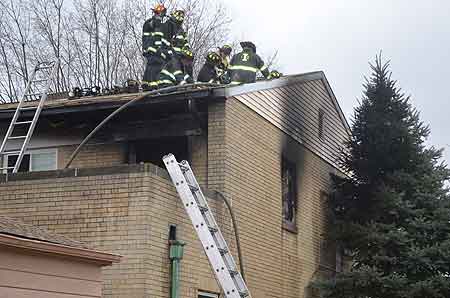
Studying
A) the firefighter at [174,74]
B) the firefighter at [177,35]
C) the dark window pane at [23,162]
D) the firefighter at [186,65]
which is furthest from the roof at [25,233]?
the firefighter at [177,35]

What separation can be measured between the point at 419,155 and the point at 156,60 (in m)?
5.69

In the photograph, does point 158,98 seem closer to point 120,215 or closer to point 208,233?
point 120,215

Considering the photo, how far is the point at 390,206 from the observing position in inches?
624

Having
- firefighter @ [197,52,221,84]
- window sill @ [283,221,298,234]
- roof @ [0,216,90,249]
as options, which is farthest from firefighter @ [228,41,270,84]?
roof @ [0,216,90,249]

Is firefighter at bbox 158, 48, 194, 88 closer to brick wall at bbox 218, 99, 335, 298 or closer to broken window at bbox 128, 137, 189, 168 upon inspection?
broken window at bbox 128, 137, 189, 168

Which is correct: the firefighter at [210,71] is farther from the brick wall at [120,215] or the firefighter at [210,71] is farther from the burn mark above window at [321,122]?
the brick wall at [120,215]

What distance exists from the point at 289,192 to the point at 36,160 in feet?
16.1

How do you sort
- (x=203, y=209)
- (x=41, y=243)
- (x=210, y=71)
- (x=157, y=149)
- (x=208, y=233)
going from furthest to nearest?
(x=210, y=71) → (x=157, y=149) → (x=203, y=209) → (x=208, y=233) → (x=41, y=243)

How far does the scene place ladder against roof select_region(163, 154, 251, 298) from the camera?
991 cm

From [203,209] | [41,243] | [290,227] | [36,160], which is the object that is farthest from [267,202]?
[41,243]

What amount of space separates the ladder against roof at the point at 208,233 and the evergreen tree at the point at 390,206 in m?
5.72

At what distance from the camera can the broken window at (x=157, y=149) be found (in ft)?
45.2

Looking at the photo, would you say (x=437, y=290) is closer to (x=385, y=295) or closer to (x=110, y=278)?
(x=385, y=295)

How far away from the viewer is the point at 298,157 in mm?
16359
